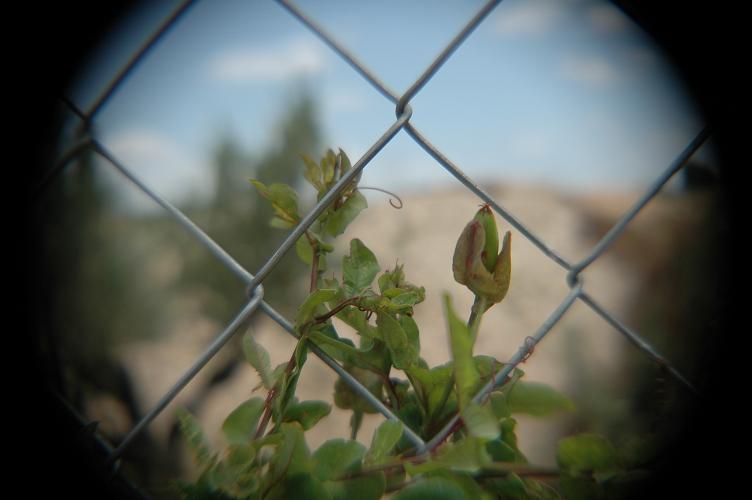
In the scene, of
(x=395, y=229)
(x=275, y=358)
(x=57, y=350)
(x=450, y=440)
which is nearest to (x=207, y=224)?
(x=275, y=358)

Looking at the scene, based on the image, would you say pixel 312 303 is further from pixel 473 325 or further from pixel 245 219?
pixel 245 219

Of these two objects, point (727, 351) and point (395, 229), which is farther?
point (395, 229)

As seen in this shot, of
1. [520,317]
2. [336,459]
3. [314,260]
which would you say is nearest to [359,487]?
[336,459]

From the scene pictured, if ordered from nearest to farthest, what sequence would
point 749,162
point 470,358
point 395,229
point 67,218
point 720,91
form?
point 470,358, point 720,91, point 749,162, point 67,218, point 395,229

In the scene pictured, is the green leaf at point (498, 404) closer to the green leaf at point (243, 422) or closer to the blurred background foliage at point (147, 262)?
the green leaf at point (243, 422)

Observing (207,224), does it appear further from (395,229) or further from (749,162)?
(749,162)

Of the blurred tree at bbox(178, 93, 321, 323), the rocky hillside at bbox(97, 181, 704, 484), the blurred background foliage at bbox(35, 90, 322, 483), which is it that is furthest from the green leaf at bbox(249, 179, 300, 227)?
the blurred tree at bbox(178, 93, 321, 323)
